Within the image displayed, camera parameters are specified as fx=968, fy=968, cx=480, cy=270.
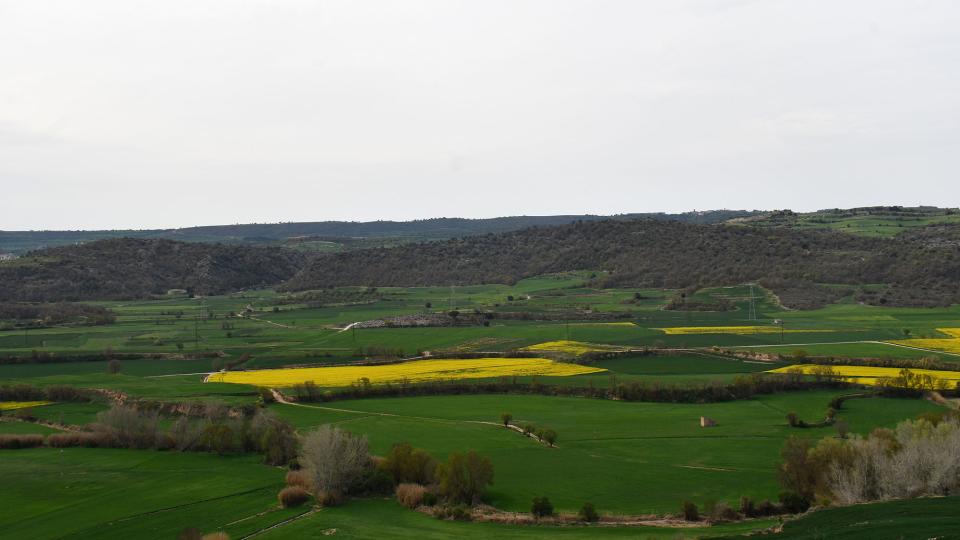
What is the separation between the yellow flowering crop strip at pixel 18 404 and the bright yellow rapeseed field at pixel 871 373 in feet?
196

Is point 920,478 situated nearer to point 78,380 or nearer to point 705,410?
point 705,410

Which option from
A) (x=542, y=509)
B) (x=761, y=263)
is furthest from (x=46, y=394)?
(x=761, y=263)

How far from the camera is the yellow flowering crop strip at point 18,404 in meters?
75.9

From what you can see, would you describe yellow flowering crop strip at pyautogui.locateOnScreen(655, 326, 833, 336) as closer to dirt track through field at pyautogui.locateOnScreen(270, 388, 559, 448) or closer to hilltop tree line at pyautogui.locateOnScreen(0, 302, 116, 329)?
dirt track through field at pyautogui.locateOnScreen(270, 388, 559, 448)

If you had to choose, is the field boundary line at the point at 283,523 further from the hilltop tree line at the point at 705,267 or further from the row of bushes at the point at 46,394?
the hilltop tree line at the point at 705,267

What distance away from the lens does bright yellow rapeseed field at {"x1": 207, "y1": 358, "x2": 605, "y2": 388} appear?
8381 cm

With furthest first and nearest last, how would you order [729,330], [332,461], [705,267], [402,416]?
[705,267] < [729,330] < [402,416] < [332,461]

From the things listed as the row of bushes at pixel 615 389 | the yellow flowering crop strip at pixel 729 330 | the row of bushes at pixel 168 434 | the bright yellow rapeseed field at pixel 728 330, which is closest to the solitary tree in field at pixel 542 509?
the row of bushes at pixel 168 434

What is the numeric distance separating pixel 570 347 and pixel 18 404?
51.5 meters

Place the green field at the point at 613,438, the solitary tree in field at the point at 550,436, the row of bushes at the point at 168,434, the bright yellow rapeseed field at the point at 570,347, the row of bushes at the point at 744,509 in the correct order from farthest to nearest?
the bright yellow rapeseed field at the point at 570,347
the row of bushes at the point at 168,434
the solitary tree in field at the point at 550,436
the green field at the point at 613,438
the row of bushes at the point at 744,509

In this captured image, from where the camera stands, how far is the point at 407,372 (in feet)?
289

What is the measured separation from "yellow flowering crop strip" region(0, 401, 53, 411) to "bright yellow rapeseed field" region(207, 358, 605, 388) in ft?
45.4

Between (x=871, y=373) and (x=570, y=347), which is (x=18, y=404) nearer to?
(x=570, y=347)

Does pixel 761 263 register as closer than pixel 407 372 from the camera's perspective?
No
